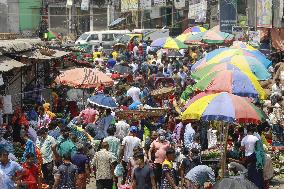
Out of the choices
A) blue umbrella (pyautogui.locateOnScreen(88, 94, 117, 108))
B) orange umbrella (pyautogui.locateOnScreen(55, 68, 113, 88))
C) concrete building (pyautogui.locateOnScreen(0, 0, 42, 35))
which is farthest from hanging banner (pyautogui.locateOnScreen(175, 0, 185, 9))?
blue umbrella (pyautogui.locateOnScreen(88, 94, 117, 108))

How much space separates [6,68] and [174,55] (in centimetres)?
1964

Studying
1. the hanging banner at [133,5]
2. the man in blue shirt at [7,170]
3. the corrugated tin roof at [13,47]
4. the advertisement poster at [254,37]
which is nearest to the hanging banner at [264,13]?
the advertisement poster at [254,37]

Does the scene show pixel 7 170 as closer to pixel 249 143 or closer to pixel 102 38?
pixel 249 143

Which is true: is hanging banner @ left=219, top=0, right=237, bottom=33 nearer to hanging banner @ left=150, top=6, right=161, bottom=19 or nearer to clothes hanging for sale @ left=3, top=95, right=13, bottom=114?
clothes hanging for sale @ left=3, top=95, right=13, bottom=114

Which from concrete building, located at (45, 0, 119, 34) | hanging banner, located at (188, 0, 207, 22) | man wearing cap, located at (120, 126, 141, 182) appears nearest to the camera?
man wearing cap, located at (120, 126, 141, 182)

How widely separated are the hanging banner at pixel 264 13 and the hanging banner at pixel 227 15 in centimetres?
347

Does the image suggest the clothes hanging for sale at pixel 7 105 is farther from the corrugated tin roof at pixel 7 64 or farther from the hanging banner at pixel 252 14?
the hanging banner at pixel 252 14

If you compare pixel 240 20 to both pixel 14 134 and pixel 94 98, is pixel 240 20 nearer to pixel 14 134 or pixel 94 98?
pixel 94 98

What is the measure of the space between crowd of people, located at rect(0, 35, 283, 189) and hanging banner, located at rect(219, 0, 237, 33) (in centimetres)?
857

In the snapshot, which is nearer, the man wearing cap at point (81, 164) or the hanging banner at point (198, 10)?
the man wearing cap at point (81, 164)

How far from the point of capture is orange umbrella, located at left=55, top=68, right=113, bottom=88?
18.9m

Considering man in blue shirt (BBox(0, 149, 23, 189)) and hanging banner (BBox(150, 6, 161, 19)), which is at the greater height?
hanging banner (BBox(150, 6, 161, 19))

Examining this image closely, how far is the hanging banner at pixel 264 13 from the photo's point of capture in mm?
23948

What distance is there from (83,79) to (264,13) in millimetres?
8309
